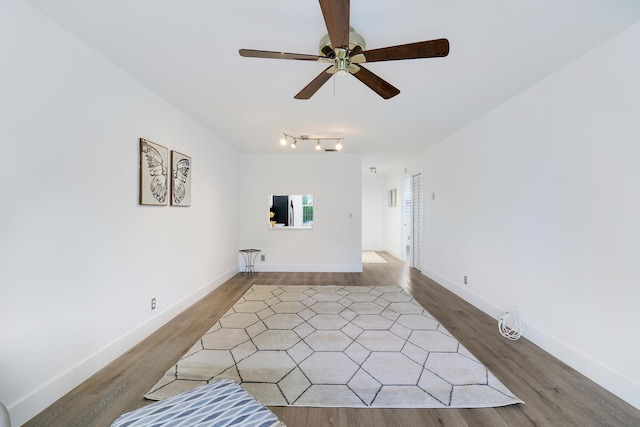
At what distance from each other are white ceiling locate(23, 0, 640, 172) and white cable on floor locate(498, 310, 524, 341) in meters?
2.34

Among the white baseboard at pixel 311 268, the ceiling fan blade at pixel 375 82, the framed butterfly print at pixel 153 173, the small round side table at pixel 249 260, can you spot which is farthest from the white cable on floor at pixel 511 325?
the small round side table at pixel 249 260

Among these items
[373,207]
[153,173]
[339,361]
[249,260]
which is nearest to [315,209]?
[249,260]

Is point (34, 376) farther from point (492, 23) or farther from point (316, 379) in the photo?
point (492, 23)

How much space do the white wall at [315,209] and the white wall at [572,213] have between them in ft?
8.25

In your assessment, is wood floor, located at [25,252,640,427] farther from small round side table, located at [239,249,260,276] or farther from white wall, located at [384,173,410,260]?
white wall, located at [384,173,410,260]

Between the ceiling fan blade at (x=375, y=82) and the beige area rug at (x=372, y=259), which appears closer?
the ceiling fan blade at (x=375, y=82)

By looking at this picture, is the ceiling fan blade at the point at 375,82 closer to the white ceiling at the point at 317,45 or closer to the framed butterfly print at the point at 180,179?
the white ceiling at the point at 317,45

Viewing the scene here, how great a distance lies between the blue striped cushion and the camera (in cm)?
109

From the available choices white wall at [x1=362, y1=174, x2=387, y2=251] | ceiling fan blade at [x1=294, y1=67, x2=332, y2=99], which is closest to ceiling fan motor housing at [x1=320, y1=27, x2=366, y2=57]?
ceiling fan blade at [x1=294, y1=67, x2=332, y2=99]

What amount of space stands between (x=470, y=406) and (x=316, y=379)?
41.5 inches

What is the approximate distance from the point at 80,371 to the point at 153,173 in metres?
1.79

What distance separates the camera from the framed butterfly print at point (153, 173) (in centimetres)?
261

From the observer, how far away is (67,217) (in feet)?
6.16

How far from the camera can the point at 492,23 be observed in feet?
5.66
